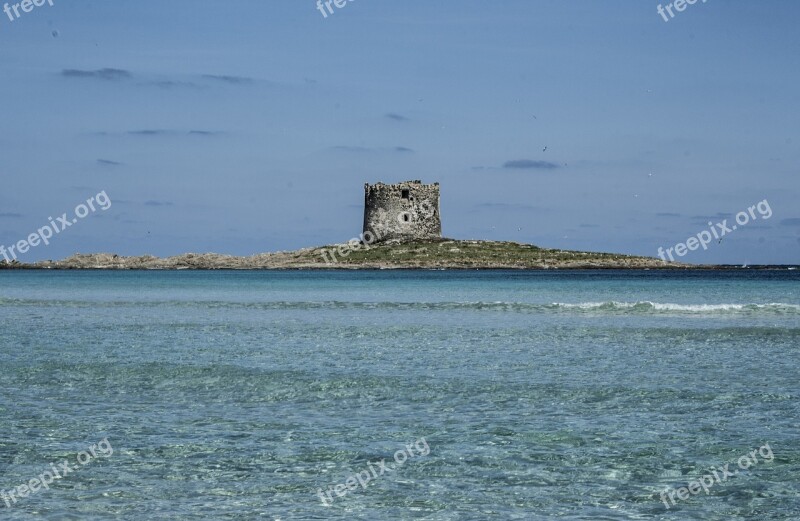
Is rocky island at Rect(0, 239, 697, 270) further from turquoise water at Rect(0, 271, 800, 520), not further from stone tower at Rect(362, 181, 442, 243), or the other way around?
turquoise water at Rect(0, 271, 800, 520)

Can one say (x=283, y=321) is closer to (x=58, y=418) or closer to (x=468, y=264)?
(x=58, y=418)

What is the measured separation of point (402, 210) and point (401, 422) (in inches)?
4154

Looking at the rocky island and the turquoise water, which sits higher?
the rocky island

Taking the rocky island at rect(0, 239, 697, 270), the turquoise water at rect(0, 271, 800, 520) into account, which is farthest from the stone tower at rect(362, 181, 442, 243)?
→ the turquoise water at rect(0, 271, 800, 520)

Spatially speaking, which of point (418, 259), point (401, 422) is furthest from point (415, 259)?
point (401, 422)

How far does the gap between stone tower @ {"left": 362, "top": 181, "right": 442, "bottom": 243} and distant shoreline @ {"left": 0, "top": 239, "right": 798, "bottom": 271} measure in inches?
64.1

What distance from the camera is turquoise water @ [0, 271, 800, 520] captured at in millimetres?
9531

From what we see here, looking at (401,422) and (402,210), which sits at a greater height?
(402,210)

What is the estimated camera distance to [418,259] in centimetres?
11731

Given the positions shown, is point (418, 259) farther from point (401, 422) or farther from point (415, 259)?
point (401, 422)

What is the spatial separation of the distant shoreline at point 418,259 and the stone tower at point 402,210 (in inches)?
64.1

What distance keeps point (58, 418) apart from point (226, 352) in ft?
31.8

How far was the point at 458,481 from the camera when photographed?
10.2 m

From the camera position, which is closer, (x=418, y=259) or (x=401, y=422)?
(x=401, y=422)
